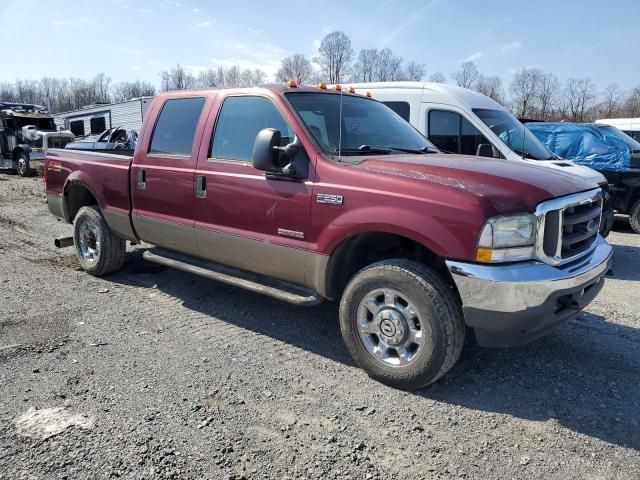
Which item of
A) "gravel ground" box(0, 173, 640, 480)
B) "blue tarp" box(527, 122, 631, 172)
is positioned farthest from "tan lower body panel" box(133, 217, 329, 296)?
"blue tarp" box(527, 122, 631, 172)

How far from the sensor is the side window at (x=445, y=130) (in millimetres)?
7309

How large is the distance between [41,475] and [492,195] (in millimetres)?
2808

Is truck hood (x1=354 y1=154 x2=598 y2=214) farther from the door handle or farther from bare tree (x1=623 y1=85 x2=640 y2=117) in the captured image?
bare tree (x1=623 y1=85 x2=640 y2=117)

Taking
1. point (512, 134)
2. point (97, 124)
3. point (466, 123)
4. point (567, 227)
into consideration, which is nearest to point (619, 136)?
point (512, 134)

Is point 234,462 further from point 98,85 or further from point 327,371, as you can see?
point 98,85

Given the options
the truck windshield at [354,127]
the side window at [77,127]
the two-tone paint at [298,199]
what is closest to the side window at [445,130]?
the truck windshield at [354,127]

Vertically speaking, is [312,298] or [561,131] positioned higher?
[561,131]

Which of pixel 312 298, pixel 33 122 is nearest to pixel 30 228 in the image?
pixel 312 298

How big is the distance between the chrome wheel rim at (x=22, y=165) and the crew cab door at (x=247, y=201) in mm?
18404

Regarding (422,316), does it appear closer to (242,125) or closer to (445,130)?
(242,125)

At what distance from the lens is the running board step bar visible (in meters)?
3.78

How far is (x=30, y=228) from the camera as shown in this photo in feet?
29.1

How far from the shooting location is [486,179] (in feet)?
10.3

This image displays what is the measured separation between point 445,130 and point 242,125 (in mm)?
4118
